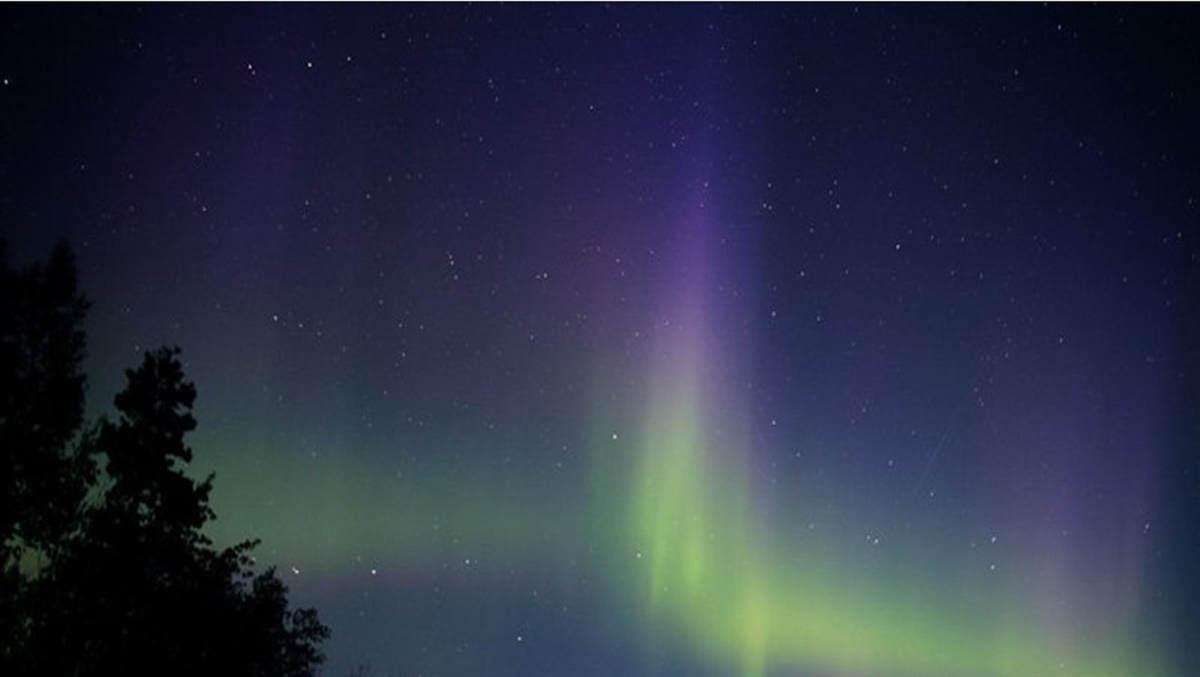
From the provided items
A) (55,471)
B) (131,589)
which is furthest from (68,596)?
(55,471)

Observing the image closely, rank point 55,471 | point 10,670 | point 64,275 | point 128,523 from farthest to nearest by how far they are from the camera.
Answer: point 64,275
point 128,523
point 55,471
point 10,670

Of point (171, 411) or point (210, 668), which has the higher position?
point (171, 411)

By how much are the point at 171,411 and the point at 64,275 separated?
3650 mm

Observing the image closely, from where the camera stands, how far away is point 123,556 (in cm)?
1559

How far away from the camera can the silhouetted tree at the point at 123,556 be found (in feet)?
47.5

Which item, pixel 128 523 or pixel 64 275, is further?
pixel 64 275

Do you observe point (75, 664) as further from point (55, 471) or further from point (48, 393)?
point (48, 393)

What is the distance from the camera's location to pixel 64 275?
17.0 metres

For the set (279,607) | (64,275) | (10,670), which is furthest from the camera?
(279,607)

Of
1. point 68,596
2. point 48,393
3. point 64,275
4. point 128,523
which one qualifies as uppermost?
point 64,275

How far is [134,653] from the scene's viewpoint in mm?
15398

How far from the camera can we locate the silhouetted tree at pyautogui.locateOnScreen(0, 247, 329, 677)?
570 inches

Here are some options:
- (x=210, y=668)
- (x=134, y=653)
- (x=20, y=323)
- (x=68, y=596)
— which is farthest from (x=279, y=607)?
(x=20, y=323)

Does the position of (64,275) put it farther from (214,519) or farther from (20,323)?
(214,519)
